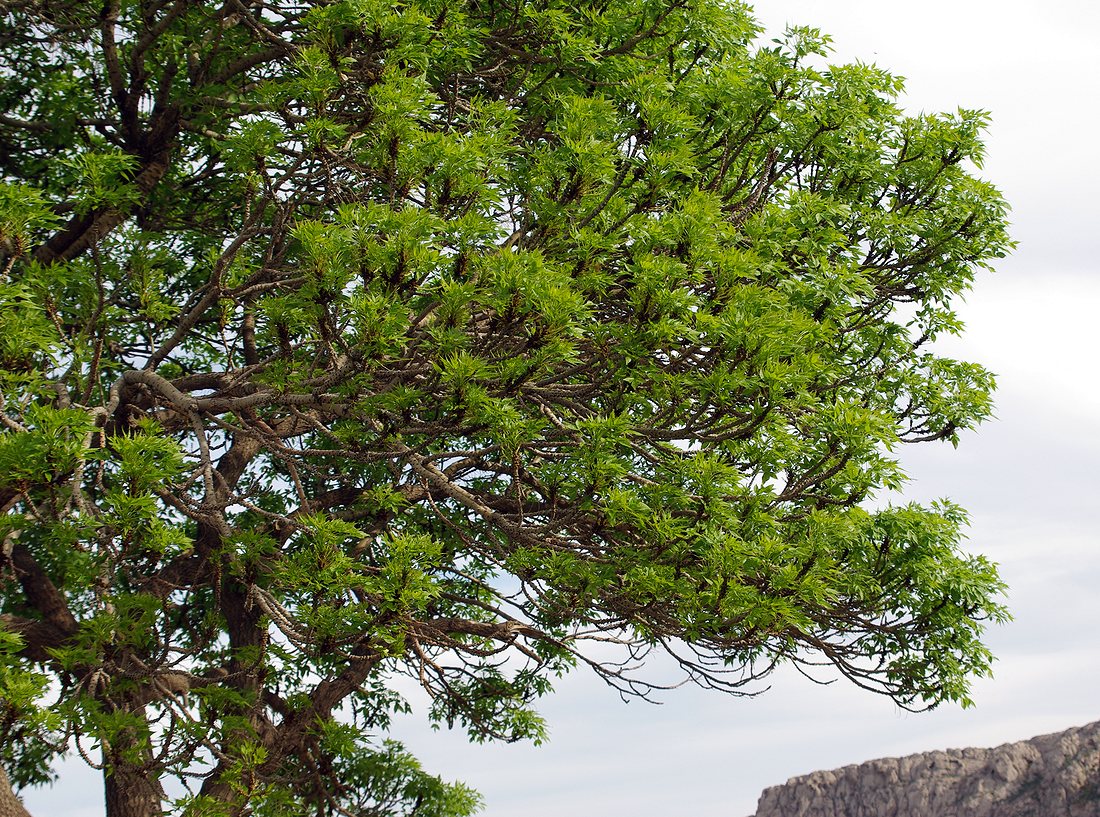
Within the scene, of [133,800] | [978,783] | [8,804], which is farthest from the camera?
[978,783]

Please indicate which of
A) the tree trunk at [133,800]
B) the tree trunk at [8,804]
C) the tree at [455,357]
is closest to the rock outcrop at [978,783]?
the tree at [455,357]

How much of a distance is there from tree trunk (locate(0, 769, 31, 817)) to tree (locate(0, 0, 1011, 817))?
1.54 feet

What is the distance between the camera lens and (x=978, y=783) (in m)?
20.8

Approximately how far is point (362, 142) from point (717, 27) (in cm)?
369

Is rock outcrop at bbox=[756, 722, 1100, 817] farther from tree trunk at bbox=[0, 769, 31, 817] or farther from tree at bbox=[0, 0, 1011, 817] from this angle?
tree trunk at bbox=[0, 769, 31, 817]

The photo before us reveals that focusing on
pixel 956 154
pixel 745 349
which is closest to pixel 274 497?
pixel 745 349

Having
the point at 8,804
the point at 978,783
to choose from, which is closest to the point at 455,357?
the point at 8,804

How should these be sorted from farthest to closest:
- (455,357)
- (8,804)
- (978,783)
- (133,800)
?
(978,783) < (133,800) < (8,804) < (455,357)

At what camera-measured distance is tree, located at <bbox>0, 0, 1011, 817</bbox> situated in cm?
745

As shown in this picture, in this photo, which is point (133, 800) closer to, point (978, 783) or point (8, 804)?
point (8, 804)

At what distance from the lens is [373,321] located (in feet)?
22.1

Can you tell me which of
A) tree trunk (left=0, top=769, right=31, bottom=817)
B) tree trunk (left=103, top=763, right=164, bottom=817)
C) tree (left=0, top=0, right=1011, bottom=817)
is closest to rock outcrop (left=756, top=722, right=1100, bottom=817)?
tree (left=0, top=0, right=1011, bottom=817)

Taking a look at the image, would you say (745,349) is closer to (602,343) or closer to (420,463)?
(602,343)

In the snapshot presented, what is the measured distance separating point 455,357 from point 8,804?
5.80 metres
